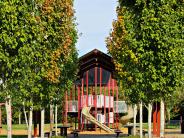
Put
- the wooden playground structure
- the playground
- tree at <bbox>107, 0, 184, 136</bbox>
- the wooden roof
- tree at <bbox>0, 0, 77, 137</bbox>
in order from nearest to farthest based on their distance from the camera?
tree at <bbox>0, 0, 77, 137</bbox> < tree at <bbox>107, 0, 184, 136</bbox> < the wooden roof < the playground < the wooden playground structure

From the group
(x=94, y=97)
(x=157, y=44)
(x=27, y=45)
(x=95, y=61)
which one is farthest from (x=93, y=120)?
(x=27, y=45)

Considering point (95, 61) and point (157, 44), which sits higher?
point (95, 61)

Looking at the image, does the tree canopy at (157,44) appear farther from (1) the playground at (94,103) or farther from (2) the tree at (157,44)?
(1) the playground at (94,103)

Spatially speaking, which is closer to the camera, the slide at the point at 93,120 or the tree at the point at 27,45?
the tree at the point at 27,45

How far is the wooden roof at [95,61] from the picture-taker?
43906 mm

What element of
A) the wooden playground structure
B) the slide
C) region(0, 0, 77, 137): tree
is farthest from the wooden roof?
region(0, 0, 77, 137): tree

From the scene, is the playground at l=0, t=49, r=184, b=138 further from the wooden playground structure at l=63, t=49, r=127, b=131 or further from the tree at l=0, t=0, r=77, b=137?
the tree at l=0, t=0, r=77, b=137

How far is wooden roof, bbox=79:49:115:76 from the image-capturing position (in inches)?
1729

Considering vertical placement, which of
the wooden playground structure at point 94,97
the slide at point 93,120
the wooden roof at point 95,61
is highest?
the wooden roof at point 95,61

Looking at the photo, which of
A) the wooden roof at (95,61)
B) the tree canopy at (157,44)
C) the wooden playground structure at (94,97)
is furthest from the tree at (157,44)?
the wooden playground structure at (94,97)

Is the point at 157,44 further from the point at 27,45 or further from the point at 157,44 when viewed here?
the point at 27,45

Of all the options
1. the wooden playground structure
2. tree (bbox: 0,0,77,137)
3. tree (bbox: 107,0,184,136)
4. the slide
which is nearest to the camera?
tree (bbox: 0,0,77,137)

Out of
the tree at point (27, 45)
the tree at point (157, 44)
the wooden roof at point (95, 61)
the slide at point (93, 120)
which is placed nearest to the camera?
the tree at point (27, 45)

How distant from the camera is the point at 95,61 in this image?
45.4m
